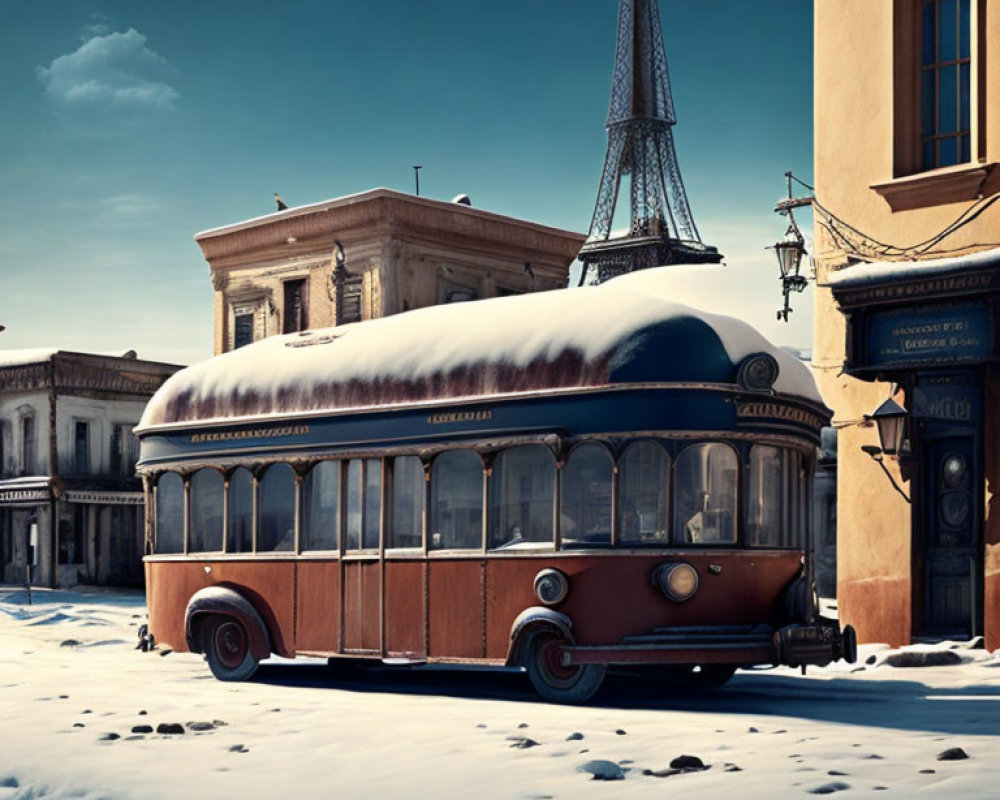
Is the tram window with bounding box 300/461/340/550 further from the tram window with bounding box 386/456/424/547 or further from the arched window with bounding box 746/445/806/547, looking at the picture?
the arched window with bounding box 746/445/806/547

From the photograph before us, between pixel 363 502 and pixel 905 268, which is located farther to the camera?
pixel 905 268

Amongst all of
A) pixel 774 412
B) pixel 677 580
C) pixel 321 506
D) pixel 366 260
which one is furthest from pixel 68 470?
pixel 677 580

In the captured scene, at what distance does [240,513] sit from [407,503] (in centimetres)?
218

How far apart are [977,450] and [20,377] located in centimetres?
2616

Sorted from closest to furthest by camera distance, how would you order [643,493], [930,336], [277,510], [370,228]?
[643,493] → [277,510] → [930,336] → [370,228]

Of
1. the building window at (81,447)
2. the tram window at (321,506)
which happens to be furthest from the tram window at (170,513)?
the building window at (81,447)

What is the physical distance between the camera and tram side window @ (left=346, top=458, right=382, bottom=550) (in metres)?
13.3

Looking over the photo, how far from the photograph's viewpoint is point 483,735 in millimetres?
10000

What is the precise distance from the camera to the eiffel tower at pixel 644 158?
3438 inches

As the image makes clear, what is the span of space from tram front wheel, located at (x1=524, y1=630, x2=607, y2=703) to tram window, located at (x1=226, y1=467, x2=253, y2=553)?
3.42 m

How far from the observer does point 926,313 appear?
53.5 feet

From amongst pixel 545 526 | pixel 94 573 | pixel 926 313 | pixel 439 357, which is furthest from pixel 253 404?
pixel 94 573

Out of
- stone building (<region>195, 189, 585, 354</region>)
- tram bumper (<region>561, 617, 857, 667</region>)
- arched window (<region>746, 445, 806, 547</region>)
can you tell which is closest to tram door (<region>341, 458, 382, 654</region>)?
tram bumper (<region>561, 617, 857, 667</region>)

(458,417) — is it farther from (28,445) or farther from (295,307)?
(28,445)
